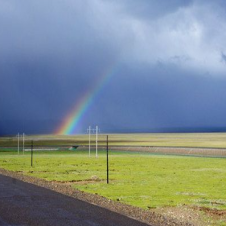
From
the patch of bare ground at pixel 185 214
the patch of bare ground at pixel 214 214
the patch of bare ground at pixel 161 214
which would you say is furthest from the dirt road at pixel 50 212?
the patch of bare ground at pixel 214 214

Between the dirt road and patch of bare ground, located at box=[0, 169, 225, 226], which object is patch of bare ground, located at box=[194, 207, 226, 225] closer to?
patch of bare ground, located at box=[0, 169, 225, 226]

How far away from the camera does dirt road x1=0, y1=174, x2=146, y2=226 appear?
1404cm

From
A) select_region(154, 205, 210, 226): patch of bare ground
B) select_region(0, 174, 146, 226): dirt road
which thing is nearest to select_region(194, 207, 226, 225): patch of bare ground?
select_region(154, 205, 210, 226): patch of bare ground

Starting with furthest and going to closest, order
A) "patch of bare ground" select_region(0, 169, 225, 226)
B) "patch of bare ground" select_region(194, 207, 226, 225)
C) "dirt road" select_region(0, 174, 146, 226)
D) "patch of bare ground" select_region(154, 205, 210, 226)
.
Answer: "patch of bare ground" select_region(194, 207, 226, 225)
"patch of bare ground" select_region(154, 205, 210, 226)
"patch of bare ground" select_region(0, 169, 225, 226)
"dirt road" select_region(0, 174, 146, 226)

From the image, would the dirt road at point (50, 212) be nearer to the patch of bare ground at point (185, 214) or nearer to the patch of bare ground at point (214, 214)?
the patch of bare ground at point (185, 214)

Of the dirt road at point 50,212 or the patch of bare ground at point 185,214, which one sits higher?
the dirt road at point 50,212

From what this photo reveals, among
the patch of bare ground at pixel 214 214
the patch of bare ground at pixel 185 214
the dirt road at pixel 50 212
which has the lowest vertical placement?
the patch of bare ground at pixel 214 214

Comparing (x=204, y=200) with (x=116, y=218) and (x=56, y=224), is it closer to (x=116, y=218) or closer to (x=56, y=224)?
(x=116, y=218)

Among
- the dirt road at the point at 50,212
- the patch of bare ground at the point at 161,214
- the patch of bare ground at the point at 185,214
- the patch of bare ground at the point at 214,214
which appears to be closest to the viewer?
the dirt road at the point at 50,212

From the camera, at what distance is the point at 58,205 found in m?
17.8

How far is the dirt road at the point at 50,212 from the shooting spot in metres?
14.0

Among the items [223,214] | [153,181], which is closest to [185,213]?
[223,214]

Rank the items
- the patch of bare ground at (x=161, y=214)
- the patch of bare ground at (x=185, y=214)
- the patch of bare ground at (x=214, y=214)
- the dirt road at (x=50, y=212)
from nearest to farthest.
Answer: the dirt road at (x=50, y=212), the patch of bare ground at (x=161, y=214), the patch of bare ground at (x=185, y=214), the patch of bare ground at (x=214, y=214)

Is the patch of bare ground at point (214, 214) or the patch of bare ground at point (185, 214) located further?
the patch of bare ground at point (214, 214)
